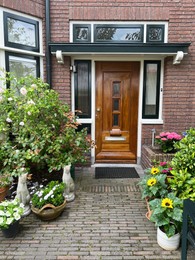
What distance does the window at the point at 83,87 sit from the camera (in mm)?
4066

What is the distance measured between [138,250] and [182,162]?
1.10 meters

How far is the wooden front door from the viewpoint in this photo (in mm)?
4133

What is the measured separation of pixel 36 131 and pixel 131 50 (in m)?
2.14

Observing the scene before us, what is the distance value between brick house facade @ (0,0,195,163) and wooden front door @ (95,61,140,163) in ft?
0.31

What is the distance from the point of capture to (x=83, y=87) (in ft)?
13.6

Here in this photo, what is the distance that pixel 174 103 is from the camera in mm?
3996

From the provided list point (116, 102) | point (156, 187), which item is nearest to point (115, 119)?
point (116, 102)

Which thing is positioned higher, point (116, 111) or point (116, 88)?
point (116, 88)

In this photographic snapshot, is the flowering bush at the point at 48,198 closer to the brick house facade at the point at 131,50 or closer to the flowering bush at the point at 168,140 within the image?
the brick house facade at the point at 131,50

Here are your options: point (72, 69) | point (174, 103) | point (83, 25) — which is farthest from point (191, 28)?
point (72, 69)

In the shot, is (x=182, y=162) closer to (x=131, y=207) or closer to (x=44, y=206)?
(x=131, y=207)

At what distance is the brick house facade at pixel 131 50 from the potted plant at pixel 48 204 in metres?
1.95

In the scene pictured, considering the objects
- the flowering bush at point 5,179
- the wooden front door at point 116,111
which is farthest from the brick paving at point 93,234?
the wooden front door at point 116,111

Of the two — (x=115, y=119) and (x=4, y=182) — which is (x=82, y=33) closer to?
(x=115, y=119)
